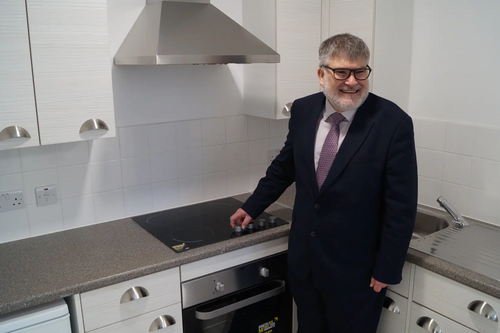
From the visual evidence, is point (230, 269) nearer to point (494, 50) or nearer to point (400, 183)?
point (400, 183)

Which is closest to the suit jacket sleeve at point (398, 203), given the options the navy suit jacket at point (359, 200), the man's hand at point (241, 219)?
the navy suit jacket at point (359, 200)

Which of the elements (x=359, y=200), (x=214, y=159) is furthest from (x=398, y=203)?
(x=214, y=159)

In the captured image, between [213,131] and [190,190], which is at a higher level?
[213,131]

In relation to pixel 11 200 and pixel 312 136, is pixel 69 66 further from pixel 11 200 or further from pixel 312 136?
pixel 312 136

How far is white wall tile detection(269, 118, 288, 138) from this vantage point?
8.51 ft

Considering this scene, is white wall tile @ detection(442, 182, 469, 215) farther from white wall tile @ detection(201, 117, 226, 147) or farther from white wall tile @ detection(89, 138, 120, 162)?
white wall tile @ detection(89, 138, 120, 162)

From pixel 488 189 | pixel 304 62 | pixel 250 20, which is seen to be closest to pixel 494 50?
pixel 488 189

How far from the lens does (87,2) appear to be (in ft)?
5.31

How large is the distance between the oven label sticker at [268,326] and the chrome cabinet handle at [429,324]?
0.63 meters

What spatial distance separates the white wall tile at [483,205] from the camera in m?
2.04

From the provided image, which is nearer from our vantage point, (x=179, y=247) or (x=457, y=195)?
(x=179, y=247)

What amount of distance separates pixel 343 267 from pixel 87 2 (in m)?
1.34

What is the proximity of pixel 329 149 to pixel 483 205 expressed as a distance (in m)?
0.90

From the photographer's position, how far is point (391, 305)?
187 centimetres
